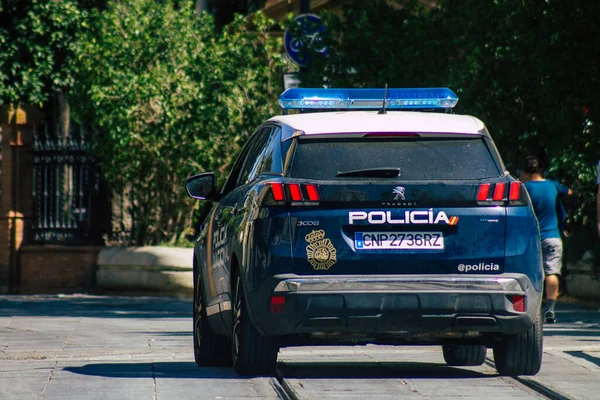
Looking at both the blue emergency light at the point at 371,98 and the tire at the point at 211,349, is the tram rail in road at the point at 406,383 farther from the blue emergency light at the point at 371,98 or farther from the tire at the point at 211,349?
the blue emergency light at the point at 371,98

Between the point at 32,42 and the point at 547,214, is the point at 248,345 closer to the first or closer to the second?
the point at 547,214

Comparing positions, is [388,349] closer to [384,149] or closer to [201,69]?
[384,149]

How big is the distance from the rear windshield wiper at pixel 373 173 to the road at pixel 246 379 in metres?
1.25

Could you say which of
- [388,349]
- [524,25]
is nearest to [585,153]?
[524,25]

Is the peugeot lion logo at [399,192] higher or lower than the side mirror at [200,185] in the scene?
higher

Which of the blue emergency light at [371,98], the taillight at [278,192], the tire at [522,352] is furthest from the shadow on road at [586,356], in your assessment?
the taillight at [278,192]

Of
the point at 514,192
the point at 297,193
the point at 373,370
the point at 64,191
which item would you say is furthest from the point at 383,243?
the point at 64,191

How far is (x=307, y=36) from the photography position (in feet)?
62.6

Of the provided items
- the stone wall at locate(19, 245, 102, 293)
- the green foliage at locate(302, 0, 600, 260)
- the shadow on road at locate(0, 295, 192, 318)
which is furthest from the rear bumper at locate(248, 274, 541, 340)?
the stone wall at locate(19, 245, 102, 293)

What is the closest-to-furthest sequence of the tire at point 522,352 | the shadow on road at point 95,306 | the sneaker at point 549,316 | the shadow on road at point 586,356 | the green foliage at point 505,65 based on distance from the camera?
1. the tire at point 522,352
2. the shadow on road at point 586,356
3. the sneaker at point 549,316
4. the green foliage at point 505,65
5. the shadow on road at point 95,306

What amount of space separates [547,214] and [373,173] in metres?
5.48

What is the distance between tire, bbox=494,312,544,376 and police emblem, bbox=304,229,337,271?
134cm

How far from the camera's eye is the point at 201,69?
2178 cm

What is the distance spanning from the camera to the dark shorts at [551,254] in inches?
545
